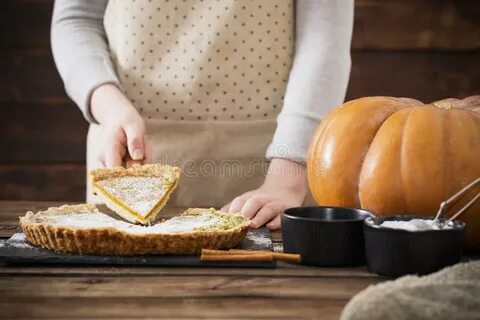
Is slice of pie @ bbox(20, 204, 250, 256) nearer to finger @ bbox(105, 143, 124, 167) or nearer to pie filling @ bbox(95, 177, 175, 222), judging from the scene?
pie filling @ bbox(95, 177, 175, 222)

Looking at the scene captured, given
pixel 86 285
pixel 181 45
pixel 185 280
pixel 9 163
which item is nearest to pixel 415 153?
pixel 185 280

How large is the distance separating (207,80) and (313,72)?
279 mm

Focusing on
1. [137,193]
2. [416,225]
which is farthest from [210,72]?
[416,225]

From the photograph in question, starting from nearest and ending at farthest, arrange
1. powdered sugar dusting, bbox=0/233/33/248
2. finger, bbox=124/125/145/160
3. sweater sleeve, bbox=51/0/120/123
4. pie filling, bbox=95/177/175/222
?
1. powdered sugar dusting, bbox=0/233/33/248
2. pie filling, bbox=95/177/175/222
3. finger, bbox=124/125/145/160
4. sweater sleeve, bbox=51/0/120/123

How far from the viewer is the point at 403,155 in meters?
1.19

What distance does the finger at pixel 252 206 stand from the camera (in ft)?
4.72

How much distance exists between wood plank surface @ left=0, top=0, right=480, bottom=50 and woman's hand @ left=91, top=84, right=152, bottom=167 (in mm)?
1219

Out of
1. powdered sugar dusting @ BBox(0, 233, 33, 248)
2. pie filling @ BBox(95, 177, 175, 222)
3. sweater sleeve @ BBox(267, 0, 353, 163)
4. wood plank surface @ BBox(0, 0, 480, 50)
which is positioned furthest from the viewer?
wood plank surface @ BBox(0, 0, 480, 50)

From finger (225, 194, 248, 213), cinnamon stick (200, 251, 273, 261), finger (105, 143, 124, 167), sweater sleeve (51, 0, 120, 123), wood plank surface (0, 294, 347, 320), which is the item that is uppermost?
sweater sleeve (51, 0, 120, 123)

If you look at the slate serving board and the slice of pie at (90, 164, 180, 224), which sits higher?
the slice of pie at (90, 164, 180, 224)

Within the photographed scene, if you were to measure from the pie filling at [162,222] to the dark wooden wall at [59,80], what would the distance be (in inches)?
62.2

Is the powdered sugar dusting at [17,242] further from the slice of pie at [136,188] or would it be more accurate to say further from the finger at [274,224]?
the finger at [274,224]

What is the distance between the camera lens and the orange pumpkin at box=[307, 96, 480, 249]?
3.87ft

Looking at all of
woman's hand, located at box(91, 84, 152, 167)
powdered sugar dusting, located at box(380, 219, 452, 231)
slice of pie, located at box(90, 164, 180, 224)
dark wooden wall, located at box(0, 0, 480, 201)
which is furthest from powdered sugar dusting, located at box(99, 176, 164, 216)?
dark wooden wall, located at box(0, 0, 480, 201)
